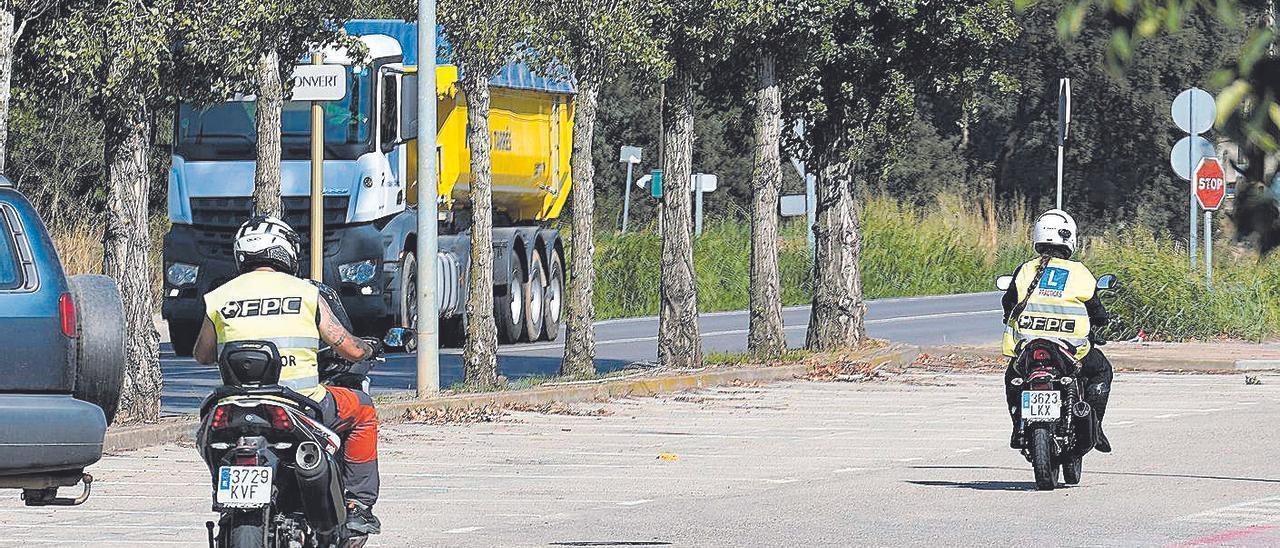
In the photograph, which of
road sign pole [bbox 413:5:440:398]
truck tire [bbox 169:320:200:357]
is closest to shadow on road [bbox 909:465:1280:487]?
road sign pole [bbox 413:5:440:398]

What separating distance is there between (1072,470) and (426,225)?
717cm

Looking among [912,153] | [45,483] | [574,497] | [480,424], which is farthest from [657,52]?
[912,153]

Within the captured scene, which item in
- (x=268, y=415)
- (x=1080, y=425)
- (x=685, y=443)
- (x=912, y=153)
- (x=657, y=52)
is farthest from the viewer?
(x=912, y=153)

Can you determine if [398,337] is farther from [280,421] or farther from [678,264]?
[678,264]

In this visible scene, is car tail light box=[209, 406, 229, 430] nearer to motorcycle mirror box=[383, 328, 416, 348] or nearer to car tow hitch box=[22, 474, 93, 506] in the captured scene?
motorcycle mirror box=[383, 328, 416, 348]

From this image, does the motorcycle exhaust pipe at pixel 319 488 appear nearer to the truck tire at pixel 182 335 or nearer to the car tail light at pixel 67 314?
the car tail light at pixel 67 314

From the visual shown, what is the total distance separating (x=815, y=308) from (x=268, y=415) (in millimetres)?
17553

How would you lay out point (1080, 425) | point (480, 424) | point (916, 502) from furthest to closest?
1. point (480, 424)
2. point (1080, 425)
3. point (916, 502)

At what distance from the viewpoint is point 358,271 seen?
83.5ft

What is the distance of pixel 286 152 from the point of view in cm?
2533

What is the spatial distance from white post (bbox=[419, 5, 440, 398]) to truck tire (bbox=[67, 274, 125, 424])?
9.04 m

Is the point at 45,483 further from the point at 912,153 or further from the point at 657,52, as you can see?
the point at 912,153

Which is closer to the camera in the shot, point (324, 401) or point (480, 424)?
point (324, 401)

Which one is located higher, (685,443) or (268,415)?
(268,415)
